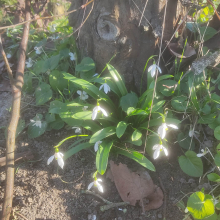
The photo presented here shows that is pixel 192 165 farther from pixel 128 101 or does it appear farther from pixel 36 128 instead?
pixel 36 128

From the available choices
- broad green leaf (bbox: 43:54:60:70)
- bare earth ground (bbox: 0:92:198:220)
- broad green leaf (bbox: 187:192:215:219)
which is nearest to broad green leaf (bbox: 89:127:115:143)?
bare earth ground (bbox: 0:92:198:220)

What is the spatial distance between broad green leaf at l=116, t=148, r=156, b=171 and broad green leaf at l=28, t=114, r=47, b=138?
0.70 m

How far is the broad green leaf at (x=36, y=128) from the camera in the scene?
1902mm

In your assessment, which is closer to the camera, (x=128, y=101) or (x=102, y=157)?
(x=102, y=157)

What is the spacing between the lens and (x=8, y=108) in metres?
2.23

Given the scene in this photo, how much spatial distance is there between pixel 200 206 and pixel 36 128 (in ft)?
4.72

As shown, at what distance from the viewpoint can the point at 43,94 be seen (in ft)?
6.89

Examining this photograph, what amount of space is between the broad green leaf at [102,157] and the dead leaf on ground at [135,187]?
7.8 inches

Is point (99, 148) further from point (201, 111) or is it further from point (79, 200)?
point (201, 111)

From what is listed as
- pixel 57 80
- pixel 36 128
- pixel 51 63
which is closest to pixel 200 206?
pixel 36 128

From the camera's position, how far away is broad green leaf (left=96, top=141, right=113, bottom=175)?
147 cm

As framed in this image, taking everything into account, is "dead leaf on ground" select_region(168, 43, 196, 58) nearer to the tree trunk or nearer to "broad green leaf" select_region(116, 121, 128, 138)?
the tree trunk

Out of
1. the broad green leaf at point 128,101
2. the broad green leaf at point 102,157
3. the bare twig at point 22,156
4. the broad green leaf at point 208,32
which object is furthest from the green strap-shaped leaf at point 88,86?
the broad green leaf at point 208,32

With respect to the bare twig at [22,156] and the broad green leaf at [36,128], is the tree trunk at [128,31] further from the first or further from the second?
the bare twig at [22,156]
